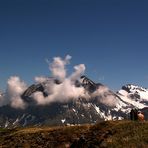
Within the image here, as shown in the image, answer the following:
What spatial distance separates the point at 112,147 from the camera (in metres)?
39.0

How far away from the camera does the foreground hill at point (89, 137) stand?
4053 centimetres

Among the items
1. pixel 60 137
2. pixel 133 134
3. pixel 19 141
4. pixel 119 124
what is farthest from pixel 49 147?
pixel 133 134

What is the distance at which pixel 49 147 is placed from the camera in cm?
5294

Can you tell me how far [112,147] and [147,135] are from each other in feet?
14.2

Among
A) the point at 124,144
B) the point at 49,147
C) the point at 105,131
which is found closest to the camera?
the point at 124,144

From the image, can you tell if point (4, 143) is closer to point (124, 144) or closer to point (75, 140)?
point (75, 140)

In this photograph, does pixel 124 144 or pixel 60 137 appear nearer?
pixel 124 144

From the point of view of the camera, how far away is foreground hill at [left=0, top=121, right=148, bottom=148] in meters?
40.5

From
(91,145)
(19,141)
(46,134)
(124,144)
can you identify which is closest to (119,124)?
(91,145)

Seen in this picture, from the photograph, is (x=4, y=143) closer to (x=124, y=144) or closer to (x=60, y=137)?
(x=60, y=137)

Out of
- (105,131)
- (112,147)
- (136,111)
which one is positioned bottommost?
(112,147)

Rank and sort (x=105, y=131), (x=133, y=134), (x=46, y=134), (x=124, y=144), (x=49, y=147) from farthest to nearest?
1. (x=46, y=134)
2. (x=49, y=147)
3. (x=105, y=131)
4. (x=133, y=134)
5. (x=124, y=144)

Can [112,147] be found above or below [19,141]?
below

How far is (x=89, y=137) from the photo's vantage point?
4847 centimetres
